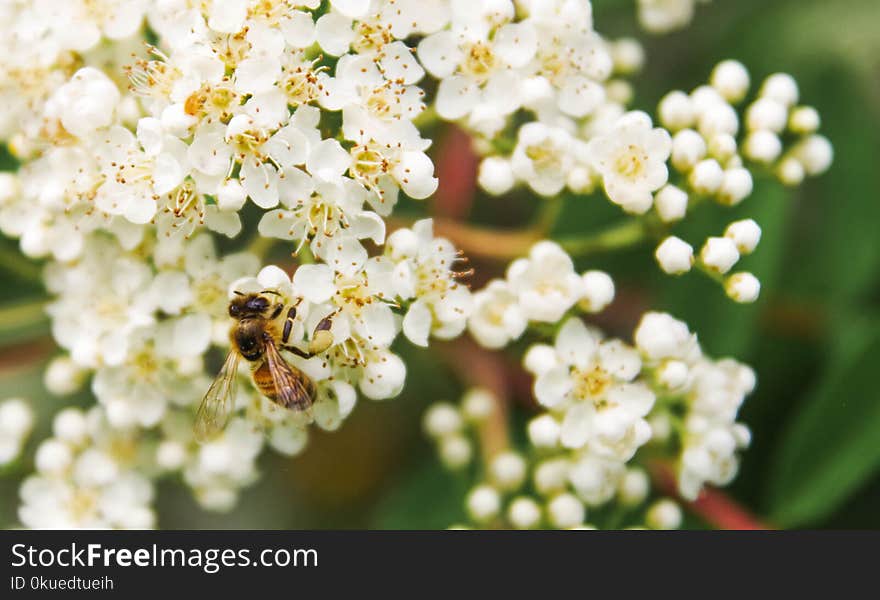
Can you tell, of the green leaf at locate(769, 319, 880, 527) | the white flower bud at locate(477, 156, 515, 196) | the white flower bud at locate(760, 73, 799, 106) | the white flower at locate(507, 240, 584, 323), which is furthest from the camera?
the green leaf at locate(769, 319, 880, 527)

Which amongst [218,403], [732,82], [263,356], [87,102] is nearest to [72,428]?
[218,403]

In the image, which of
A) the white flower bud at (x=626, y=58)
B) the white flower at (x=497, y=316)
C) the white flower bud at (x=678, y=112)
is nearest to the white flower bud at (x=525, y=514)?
the white flower at (x=497, y=316)

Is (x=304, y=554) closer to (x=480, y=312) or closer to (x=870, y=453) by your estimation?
(x=480, y=312)

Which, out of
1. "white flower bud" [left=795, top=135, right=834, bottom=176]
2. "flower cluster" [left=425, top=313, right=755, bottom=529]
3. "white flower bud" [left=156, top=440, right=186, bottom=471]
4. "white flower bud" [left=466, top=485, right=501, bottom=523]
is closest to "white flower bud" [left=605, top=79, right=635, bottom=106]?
"white flower bud" [left=795, top=135, right=834, bottom=176]

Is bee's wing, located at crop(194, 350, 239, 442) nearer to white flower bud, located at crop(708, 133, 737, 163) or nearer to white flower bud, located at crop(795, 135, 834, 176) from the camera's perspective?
white flower bud, located at crop(708, 133, 737, 163)

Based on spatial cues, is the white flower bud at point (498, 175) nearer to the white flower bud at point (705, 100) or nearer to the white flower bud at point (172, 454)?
the white flower bud at point (705, 100)

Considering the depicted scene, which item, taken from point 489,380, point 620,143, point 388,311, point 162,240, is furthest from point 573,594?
point 162,240

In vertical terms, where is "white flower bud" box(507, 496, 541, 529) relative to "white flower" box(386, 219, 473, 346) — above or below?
below

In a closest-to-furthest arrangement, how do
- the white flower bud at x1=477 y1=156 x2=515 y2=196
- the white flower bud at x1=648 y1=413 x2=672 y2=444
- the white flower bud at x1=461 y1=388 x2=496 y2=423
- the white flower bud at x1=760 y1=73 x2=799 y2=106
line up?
1. the white flower bud at x1=477 y1=156 x2=515 y2=196
2. the white flower bud at x1=648 y1=413 x2=672 y2=444
3. the white flower bud at x1=760 y1=73 x2=799 y2=106
4. the white flower bud at x1=461 y1=388 x2=496 y2=423
